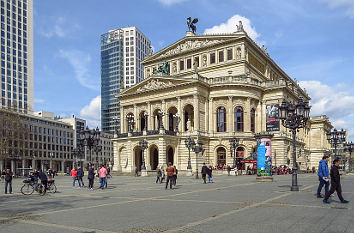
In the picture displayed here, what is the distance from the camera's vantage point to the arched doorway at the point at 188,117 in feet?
201

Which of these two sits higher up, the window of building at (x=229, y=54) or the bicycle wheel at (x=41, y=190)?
the window of building at (x=229, y=54)

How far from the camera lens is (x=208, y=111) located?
61531mm

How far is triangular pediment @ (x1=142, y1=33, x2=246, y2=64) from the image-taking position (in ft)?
218

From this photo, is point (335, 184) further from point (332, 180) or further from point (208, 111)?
point (208, 111)

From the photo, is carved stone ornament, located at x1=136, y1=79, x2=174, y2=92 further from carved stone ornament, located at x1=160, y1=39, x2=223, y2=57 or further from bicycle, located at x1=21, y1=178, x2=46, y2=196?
bicycle, located at x1=21, y1=178, x2=46, y2=196

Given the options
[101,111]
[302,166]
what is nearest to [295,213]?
[302,166]

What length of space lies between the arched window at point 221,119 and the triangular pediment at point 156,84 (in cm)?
800

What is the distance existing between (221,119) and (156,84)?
13377mm

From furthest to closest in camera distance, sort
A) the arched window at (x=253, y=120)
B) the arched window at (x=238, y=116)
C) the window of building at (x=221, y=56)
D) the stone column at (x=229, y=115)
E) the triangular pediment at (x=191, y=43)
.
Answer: the window of building at (x=221, y=56), the triangular pediment at (x=191, y=43), the arched window at (x=253, y=120), the arched window at (x=238, y=116), the stone column at (x=229, y=115)

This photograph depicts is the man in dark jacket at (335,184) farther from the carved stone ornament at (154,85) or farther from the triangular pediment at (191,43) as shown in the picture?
the triangular pediment at (191,43)

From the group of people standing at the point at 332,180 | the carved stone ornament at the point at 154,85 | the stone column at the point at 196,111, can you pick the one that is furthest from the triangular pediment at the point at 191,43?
the group of people standing at the point at 332,180

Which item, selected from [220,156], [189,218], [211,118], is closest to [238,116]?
[211,118]

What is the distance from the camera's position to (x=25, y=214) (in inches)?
486

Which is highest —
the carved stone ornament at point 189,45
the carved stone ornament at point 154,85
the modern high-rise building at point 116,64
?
the modern high-rise building at point 116,64
